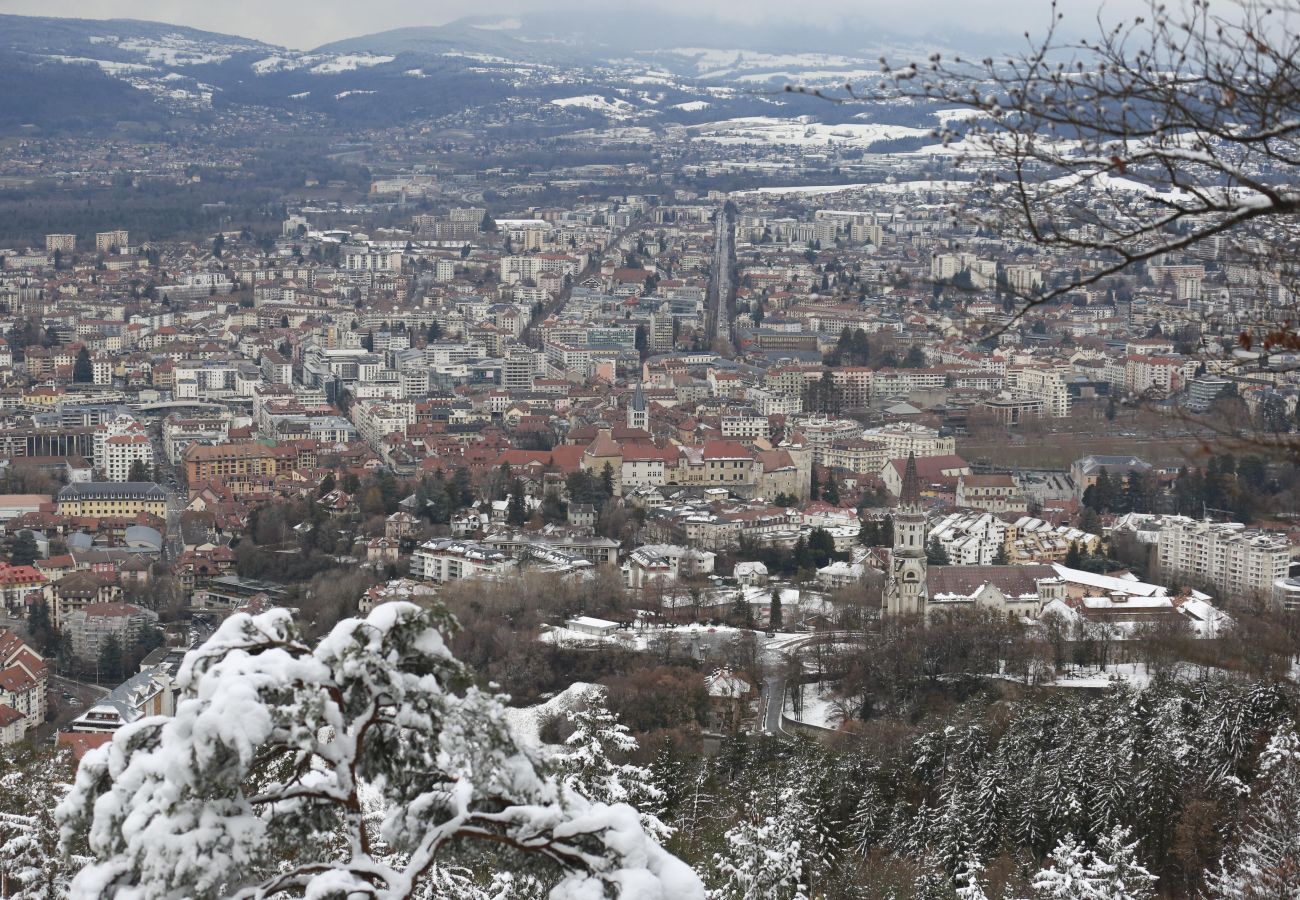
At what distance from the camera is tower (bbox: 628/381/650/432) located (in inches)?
979

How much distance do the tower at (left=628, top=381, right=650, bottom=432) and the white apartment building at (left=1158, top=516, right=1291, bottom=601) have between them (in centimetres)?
770

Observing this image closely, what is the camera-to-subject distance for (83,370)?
99.7 ft

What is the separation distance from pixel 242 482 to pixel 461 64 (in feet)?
218

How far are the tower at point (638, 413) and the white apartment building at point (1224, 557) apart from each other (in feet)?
25.3

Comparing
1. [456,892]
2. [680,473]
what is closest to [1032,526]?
[680,473]

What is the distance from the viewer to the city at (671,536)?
9.80 ft

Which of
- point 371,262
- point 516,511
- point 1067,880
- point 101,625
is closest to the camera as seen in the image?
point 1067,880

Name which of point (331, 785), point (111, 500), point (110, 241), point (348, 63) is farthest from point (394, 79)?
point (331, 785)

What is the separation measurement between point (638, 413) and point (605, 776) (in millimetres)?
17581

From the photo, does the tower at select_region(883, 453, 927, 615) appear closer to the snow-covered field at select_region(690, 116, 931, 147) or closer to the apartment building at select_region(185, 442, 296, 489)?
the apartment building at select_region(185, 442, 296, 489)

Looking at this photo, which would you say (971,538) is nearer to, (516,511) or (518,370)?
(516,511)

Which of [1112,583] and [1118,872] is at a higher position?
[1118,872]

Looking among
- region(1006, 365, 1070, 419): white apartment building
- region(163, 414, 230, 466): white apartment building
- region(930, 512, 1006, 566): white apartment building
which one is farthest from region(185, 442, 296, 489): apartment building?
region(1006, 365, 1070, 419): white apartment building

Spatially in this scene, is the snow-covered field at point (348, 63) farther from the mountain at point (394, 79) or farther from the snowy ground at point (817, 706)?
the snowy ground at point (817, 706)
